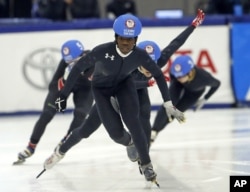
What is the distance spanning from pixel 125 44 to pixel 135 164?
1.69m

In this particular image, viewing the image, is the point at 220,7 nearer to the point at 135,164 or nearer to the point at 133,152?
the point at 135,164

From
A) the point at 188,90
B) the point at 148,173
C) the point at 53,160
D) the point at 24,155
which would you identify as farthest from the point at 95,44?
the point at 148,173

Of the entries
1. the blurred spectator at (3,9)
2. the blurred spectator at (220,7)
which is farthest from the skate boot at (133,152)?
the blurred spectator at (3,9)

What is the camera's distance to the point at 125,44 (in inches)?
217

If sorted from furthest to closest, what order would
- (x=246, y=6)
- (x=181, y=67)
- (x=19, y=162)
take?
(x=246, y=6)
(x=181, y=67)
(x=19, y=162)

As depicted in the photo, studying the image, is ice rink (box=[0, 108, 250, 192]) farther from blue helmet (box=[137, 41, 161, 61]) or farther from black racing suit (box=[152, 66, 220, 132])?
blue helmet (box=[137, 41, 161, 61])

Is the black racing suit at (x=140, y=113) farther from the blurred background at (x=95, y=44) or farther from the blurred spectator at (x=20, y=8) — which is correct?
the blurred spectator at (x=20, y=8)

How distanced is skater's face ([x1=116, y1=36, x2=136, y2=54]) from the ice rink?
1.10 meters

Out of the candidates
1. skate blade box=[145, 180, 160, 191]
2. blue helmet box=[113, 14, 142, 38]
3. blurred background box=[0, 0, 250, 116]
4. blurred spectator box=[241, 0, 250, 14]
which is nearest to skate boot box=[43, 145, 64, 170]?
skate blade box=[145, 180, 160, 191]

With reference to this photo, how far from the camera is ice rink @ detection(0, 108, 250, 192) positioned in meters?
5.82

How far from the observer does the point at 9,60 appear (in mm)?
11102

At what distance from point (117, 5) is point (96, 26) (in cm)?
125

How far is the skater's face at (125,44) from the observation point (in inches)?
216

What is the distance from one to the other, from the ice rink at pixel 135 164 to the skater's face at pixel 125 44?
110cm
